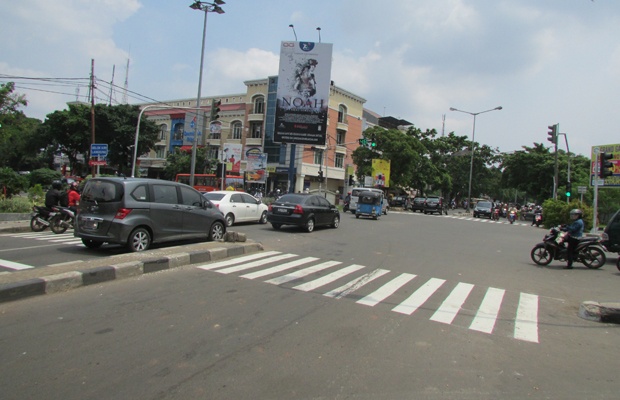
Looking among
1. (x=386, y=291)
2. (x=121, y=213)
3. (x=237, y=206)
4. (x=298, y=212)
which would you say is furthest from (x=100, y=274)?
(x=237, y=206)

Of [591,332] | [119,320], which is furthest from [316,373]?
[591,332]

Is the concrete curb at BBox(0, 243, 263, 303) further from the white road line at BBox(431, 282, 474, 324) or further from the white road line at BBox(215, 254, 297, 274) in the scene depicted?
the white road line at BBox(431, 282, 474, 324)

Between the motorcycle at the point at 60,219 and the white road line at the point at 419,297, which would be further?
the motorcycle at the point at 60,219

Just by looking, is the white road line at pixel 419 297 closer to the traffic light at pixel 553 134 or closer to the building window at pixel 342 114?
the traffic light at pixel 553 134

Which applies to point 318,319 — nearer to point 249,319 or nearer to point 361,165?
point 249,319

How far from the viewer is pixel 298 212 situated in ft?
51.5

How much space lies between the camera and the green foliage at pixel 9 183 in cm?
1628

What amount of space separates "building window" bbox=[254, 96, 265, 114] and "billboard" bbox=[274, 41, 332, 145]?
71.9 ft

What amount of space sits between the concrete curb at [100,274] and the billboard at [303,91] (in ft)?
71.3

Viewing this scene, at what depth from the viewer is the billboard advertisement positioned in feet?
148

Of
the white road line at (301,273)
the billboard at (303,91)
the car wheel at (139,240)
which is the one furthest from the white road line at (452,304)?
the billboard at (303,91)

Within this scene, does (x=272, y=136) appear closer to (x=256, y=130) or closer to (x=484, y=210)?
(x=256, y=130)

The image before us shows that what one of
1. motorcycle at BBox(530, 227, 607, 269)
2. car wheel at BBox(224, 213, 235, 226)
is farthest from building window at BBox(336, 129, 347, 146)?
motorcycle at BBox(530, 227, 607, 269)

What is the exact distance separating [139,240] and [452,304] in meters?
6.67
